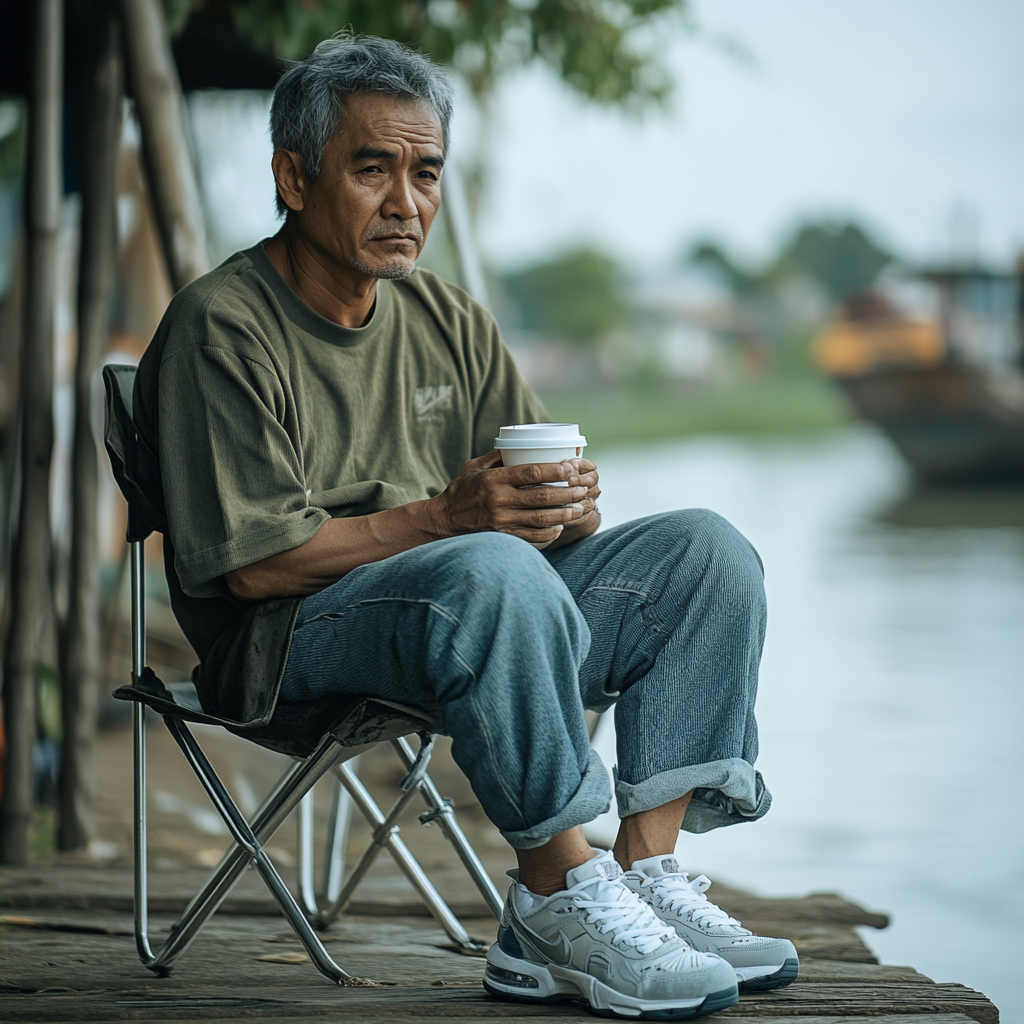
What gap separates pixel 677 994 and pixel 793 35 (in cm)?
5777

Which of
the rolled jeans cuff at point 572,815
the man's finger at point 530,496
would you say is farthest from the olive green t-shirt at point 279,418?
the rolled jeans cuff at point 572,815

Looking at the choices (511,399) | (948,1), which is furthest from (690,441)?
(511,399)

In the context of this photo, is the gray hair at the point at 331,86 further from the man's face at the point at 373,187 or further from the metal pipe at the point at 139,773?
Result: the metal pipe at the point at 139,773

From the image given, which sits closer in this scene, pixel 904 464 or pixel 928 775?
pixel 928 775

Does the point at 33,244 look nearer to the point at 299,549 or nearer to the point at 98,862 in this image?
the point at 98,862

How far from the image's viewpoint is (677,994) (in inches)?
53.2

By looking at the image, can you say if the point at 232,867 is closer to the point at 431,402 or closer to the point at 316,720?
the point at 316,720

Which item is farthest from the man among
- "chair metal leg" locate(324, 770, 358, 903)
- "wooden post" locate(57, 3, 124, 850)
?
"wooden post" locate(57, 3, 124, 850)

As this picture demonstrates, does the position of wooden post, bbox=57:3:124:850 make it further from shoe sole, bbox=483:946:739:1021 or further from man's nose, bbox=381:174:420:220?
shoe sole, bbox=483:946:739:1021

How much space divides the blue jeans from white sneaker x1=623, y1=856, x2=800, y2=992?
0.27ft

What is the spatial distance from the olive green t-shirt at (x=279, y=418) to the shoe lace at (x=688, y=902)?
1.66 feet

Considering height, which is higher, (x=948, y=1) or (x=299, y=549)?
(x=948, y=1)

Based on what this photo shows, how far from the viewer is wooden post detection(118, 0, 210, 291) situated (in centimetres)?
248

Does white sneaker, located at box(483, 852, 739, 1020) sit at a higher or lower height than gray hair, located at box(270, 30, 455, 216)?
lower
